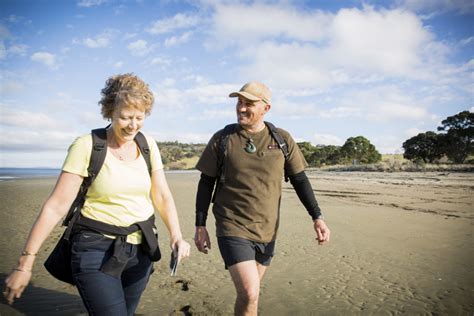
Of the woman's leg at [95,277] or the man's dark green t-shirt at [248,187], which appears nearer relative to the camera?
the woman's leg at [95,277]

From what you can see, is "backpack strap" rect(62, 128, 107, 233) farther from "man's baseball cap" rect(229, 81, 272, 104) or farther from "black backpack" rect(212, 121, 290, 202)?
"man's baseball cap" rect(229, 81, 272, 104)

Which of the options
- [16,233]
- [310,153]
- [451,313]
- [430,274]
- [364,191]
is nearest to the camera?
[451,313]

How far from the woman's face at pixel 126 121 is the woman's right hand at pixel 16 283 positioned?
1.05m

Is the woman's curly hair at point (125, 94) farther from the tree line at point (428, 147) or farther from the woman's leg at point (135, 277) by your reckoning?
the tree line at point (428, 147)

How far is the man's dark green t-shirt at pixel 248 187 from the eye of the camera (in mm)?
3229

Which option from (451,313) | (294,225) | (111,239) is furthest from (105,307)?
(294,225)

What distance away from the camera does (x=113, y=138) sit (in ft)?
8.43

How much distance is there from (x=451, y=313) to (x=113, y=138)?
4.58 metres

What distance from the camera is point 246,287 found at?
9.70 feet

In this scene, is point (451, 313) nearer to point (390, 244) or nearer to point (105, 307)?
point (390, 244)

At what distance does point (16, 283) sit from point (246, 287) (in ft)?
5.55

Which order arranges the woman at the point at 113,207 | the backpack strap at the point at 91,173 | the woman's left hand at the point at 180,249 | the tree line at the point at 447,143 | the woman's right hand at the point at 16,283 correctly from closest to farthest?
the woman's right hand at the point at 16,283, the woman at the point at 113,207, the backpack strap at the point at 91,173, the woman's left hand at the point at 180,249, the tree line at the point at 447,143

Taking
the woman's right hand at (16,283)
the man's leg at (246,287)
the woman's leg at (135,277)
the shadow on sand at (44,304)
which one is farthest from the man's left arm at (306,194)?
the shadow on sand at (44,304)

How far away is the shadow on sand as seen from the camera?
4.30 meters
